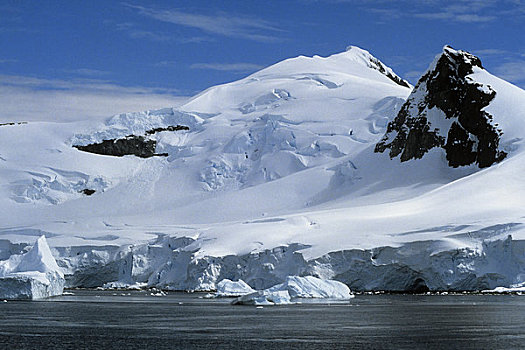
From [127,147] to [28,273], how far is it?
189 feet

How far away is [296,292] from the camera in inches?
2012

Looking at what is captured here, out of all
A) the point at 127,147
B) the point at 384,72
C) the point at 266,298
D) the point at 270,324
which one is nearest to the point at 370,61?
the point at 384,72

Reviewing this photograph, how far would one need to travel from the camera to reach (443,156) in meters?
88.0

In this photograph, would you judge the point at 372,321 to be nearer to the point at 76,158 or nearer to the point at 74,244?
the point at 74,244

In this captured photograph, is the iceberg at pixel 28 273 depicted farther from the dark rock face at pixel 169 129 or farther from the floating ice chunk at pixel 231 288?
the dark rock face at pixel 169 129

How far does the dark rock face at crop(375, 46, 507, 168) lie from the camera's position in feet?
278

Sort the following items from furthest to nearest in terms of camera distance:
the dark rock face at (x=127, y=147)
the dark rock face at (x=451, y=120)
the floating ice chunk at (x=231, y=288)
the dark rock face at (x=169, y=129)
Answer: the dark rock face at (x=169, y=129), the dark rock face at (x=127, y=147), the dark rock face at (x=451, y=120), the floating ice chunk at (x=231, y=288)

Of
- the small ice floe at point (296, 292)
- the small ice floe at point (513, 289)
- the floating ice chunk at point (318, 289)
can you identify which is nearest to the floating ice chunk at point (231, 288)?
the small ice floe at point (296, 292)

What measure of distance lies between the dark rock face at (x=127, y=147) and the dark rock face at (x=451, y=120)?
2841 centimetres

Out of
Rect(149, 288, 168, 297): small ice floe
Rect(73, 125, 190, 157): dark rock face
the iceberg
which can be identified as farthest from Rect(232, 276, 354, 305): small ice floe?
Rect(73, 125, 190, 157): dark rock face

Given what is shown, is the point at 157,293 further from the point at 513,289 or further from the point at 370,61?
the point at 370,61

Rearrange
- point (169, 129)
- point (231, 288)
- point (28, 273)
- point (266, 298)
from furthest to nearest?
point (169, 129) < point (231, 288) < point (28, 273) < point (266, 298)

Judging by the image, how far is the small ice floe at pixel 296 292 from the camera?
48.7 meters

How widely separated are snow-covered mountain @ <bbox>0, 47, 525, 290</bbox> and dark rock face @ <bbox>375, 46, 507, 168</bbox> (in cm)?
14
